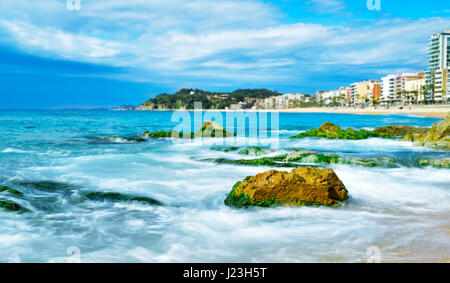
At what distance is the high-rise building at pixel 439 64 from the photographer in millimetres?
112450

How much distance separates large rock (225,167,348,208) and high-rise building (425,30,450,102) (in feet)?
392

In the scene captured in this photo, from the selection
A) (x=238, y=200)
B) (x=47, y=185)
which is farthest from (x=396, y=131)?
(x=47, y=185)

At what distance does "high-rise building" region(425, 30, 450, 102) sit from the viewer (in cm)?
11245

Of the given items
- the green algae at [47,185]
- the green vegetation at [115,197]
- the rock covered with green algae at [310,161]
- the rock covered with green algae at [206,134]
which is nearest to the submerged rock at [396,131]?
the rock covered with green algae at [206,134]

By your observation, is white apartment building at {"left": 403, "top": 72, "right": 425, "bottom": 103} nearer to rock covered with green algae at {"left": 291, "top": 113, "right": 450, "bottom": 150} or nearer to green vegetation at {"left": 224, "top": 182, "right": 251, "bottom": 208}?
rock covered with green algae at {"left": 291, "top": 113, "right": 450, "bottom": 150}

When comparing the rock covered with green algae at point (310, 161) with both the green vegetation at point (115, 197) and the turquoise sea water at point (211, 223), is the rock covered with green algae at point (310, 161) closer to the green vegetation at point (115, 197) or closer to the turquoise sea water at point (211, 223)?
the turquoise sea water at point (211, 223)

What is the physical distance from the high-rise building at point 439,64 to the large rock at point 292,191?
4704 inches

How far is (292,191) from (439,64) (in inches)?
5507

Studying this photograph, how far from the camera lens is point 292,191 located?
23.0 feet

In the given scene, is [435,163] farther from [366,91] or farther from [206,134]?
[366,91]

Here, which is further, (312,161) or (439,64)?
(439,64)

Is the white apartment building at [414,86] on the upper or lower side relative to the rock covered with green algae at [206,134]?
upper

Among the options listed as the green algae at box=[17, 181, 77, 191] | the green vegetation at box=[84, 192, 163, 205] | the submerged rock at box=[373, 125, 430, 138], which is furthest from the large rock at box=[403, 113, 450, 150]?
the green algae at box=[17, 181, 77, 191]
